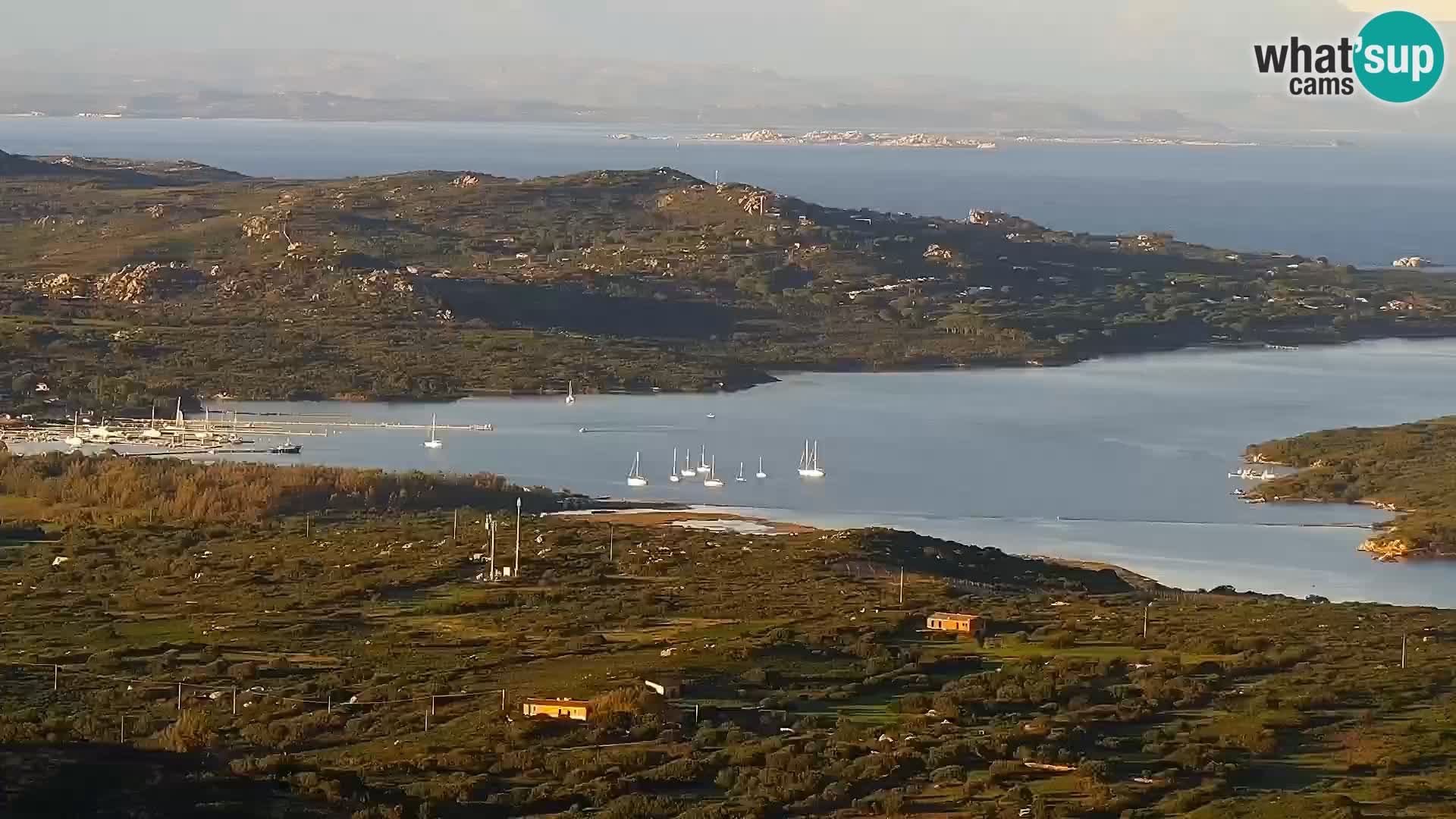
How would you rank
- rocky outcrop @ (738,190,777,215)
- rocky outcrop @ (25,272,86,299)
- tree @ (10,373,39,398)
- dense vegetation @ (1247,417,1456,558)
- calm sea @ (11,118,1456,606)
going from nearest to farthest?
calm sea @ (11,118,1456,606) < dense vegetation @ (1247,417,1456,558) < tree @ (10,373,39,398) < rocky outcrop @ (25,272,86,299) < rocky outcrop @ (738,190,777,215)

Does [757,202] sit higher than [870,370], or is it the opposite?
[757,202]

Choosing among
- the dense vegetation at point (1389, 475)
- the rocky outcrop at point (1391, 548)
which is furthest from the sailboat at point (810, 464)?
the rocky outcrop at point (1391, 548)

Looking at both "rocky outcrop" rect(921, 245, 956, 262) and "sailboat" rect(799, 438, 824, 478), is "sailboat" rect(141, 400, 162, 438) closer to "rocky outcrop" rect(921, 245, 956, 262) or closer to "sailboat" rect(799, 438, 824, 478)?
"sailboat" rect(799, 438, 824, 478)

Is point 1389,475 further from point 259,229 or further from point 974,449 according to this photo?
point 259,229

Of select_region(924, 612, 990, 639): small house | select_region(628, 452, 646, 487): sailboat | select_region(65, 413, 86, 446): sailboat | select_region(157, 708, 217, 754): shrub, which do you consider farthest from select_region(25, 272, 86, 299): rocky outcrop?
select_region(157, 708, 217, 754): shrub

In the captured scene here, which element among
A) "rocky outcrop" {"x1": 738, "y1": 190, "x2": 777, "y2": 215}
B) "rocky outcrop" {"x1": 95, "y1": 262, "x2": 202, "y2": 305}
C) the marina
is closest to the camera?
the marina

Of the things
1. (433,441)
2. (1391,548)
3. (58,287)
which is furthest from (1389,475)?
(58,287)

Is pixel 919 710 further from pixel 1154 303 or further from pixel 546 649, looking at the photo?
pixel 1154 303
